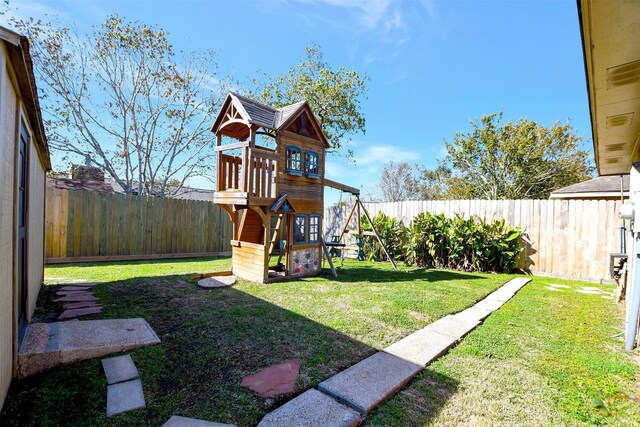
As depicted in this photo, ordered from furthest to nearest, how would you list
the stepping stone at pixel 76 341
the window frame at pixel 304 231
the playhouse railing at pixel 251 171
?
1. the window frame at pixel 304 231
2. the playhouse railing at pixel 251 171
3. the stepping stone at pixel 76 341

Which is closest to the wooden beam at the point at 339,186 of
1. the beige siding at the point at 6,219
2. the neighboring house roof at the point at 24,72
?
the neighboring house roof at the point at 24,72

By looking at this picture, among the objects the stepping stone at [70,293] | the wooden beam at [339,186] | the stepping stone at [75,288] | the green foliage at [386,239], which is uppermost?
the wooden beam at [339,186]

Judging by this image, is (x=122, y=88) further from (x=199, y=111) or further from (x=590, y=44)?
(x=590, y=44)

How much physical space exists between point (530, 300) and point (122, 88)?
15.5 meters

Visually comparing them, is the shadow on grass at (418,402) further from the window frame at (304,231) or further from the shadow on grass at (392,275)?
the window frame at (304,231)

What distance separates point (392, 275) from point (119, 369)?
643cm

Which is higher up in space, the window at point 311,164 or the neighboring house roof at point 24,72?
the window at point 311,164

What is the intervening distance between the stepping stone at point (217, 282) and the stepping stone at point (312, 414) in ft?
13.5

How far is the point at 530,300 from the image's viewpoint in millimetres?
5609

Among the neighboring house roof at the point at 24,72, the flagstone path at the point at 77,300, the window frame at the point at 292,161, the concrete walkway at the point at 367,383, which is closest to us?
the neighboring house roof at the point at 24,72

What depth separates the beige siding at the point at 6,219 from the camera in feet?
6.54

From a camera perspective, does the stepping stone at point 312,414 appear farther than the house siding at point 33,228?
No

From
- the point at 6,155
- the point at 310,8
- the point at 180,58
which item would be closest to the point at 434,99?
the point at 310,8

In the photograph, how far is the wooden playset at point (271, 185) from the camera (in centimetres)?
646
